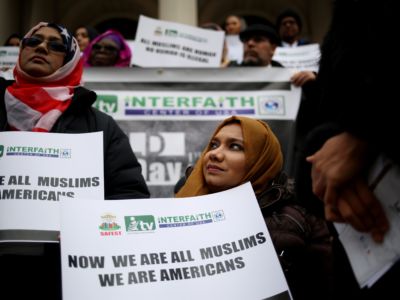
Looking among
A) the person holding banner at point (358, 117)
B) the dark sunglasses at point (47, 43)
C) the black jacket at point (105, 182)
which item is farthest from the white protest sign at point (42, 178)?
the person holding banner at point (358, 117)

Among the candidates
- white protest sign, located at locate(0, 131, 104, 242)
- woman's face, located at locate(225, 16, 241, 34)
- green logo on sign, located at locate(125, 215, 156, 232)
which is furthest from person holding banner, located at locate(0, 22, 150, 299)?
woman's face, located at locate(225, 16, 241, 34)

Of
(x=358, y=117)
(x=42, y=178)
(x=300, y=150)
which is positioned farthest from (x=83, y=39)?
(x=358, y=117)

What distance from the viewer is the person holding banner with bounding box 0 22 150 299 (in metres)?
1.96

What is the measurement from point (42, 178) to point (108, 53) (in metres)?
2.68

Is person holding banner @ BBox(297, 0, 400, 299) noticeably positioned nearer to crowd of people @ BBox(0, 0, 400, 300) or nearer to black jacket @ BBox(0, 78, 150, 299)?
crowd of people @ BBox(0, 0, 400, 300)

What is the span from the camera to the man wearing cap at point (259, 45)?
435 cm

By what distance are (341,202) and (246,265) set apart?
0.61m

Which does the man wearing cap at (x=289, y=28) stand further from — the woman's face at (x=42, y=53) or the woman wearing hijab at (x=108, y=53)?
the woman's face at (x=42, y=53)

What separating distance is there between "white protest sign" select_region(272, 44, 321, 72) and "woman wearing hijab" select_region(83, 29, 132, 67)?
1388mm

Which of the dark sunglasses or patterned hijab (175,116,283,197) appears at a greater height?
the dark sunglasses

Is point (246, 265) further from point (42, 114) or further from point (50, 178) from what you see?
point (42, 114)

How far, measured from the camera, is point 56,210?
1831mm

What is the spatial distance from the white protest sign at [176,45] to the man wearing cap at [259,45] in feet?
1.18

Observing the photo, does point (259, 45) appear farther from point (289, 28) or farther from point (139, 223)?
point (139, 223)
